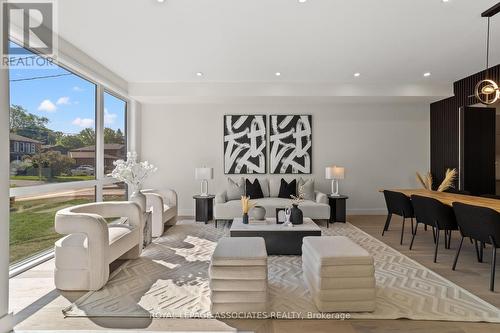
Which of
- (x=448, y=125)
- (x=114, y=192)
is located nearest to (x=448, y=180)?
(x=448, y=125)

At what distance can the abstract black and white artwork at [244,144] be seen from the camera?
7.21 metres

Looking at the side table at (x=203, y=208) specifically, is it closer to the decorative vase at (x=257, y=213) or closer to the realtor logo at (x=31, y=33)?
the decorative vase at (x=257, y=213)

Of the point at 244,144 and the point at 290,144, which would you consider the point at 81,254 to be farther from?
the point at 290,144

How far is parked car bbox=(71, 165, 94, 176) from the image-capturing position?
481cm

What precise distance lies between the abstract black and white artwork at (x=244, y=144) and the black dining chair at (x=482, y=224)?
14.6ft

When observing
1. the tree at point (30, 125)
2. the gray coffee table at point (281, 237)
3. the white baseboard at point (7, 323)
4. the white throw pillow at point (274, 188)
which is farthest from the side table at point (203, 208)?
the white baseboard at point (7, 323)

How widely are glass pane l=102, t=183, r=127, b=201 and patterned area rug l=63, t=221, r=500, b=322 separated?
2.27 metres

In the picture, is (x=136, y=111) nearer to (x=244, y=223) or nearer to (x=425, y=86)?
(x=244, y=223)

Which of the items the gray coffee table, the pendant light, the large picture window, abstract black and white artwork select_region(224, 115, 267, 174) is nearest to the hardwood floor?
the large picture window

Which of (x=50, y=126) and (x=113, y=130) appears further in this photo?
(x=113, y=130)

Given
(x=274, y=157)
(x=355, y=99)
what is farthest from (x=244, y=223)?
(x=355, y=99)

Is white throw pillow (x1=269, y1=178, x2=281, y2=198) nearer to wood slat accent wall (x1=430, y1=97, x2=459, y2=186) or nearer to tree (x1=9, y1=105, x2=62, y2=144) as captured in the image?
wood slat accent wall (x1=430, y1=97, x2=459, y2=186)

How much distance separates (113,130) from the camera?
624 cm

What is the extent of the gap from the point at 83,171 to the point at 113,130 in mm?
1437
